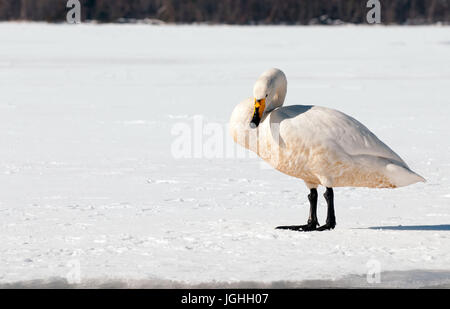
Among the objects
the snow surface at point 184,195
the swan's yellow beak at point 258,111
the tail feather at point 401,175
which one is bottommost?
the snow surface at point 184,195

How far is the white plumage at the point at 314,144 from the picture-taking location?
5.38 metres

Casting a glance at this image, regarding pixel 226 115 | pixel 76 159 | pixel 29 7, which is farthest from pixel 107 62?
pixel 29 7

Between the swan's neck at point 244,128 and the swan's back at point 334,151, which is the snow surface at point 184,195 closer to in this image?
the swan's back at point 334,151

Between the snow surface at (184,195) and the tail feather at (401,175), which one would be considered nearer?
the snow surface at (184,195)

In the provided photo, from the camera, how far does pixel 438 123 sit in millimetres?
11492

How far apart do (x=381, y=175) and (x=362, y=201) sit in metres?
0.98

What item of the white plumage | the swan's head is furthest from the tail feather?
the swan's head

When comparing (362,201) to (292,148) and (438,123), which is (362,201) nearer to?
(292,148)

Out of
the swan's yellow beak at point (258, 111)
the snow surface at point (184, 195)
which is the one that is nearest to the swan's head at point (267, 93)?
the swan's yellow beak at point (258, 111)

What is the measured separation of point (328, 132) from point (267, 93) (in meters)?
0.45

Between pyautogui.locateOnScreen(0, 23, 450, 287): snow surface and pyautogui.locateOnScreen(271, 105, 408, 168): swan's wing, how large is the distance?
530 millimetres

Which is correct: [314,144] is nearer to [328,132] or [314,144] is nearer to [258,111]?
[328,132]

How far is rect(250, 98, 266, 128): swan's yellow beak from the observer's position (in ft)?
17.6

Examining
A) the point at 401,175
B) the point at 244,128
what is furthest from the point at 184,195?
the point at 401,175
